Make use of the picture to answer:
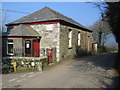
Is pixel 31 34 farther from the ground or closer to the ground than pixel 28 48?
farther from the ground

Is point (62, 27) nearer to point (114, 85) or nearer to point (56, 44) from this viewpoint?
point (56, 44)

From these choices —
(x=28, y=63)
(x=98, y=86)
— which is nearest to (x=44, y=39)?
(x=28, y=63)

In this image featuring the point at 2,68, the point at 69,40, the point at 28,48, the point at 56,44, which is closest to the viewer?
the point at 2,68

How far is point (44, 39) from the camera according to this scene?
47.9 feet

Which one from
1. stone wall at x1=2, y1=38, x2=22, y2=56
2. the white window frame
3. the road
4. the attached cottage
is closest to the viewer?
the road

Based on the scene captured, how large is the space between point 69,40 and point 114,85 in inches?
407

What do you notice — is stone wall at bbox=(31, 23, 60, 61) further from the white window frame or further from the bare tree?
the bare tree

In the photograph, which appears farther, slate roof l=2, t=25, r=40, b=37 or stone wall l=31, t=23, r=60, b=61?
slate roof l=2, t=25, r=40, b=37

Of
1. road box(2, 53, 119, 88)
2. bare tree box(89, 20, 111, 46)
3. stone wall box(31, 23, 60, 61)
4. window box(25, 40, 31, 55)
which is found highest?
bare tree box(89, 20, 111, 46)

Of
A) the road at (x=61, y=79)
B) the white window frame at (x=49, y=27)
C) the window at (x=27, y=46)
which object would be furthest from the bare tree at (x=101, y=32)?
the road at (x=61, y=79)

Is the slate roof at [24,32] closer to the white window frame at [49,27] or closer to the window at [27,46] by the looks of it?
the window at [27,46]

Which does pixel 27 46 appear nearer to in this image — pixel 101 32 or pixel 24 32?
pixel 24 32

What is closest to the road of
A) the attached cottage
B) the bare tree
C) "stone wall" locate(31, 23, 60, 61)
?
the attached cottage

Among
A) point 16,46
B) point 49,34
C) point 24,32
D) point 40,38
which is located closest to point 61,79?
point 49,34
